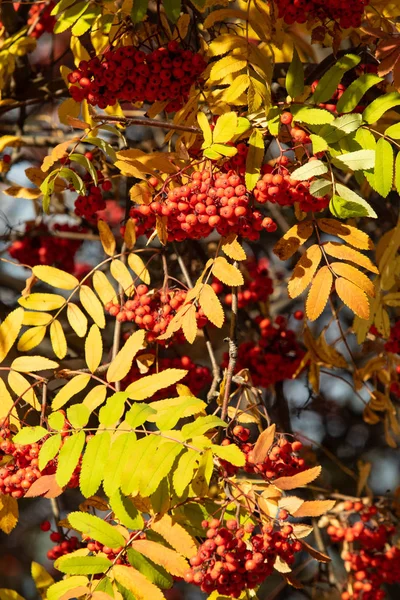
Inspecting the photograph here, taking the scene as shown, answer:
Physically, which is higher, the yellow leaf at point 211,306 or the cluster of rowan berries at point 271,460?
the yellow leaf at point 211,306

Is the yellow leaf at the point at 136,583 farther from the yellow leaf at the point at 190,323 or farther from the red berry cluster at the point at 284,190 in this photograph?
the red berry cluster at the point at 284,190

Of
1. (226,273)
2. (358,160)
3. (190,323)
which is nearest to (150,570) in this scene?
(190,323)

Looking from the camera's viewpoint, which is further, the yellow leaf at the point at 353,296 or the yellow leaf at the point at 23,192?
the yellow leaf at the point at 23,192

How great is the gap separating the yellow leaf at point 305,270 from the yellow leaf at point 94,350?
24.4 inches

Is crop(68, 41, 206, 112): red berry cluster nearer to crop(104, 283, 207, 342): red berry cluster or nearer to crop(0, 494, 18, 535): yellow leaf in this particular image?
crop(104, 283, 207, 342): red berry cluster

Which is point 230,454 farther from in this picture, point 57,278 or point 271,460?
point 57,278

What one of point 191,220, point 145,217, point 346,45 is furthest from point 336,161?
point 346,45

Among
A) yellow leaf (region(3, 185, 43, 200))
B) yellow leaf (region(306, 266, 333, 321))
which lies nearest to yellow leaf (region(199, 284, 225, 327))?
yellow leaf (region(306, 266, 333, 321))

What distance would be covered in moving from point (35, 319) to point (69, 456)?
0.68 metres

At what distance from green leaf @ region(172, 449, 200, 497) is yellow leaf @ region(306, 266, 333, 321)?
474 mm

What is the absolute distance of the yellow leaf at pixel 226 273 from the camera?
212 centimetres

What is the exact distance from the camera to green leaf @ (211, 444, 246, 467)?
6.24 ft

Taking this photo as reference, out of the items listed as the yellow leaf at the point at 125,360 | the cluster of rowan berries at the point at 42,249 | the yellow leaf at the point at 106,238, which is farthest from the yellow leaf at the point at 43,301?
the cluster of rowan berries at the point at 42,249

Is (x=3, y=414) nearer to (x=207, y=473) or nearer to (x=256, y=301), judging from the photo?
(x=207, y=473)
